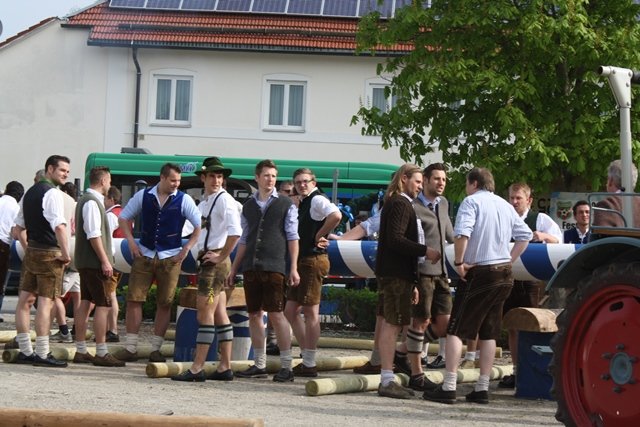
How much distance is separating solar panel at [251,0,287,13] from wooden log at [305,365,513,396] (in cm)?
2680

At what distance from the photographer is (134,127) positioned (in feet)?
127

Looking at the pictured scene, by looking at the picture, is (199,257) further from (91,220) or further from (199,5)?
(199,5)

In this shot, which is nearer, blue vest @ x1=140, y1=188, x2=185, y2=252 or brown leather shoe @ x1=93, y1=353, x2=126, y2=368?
blue vest @ x1=140, y1=188, x2=185, y2=252

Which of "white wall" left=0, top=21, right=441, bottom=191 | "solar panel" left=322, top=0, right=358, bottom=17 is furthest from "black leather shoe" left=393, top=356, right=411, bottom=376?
"solar panel" left=322, top=0, right=358, bottom=17

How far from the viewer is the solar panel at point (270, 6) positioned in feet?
127

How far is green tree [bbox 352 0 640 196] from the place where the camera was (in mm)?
25172

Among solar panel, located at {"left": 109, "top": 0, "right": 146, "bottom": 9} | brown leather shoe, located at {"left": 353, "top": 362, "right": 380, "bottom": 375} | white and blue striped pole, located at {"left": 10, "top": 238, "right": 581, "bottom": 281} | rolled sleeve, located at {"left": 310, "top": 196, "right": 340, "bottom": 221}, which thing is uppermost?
solar panel, located at {"left": 109, "top": 0, "right": 146, "bottom": 9}

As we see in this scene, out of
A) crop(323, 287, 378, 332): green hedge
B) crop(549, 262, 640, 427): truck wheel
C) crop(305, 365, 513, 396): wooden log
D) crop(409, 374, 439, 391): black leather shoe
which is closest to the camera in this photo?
crop(549, 262, 640, 427): truck wheel

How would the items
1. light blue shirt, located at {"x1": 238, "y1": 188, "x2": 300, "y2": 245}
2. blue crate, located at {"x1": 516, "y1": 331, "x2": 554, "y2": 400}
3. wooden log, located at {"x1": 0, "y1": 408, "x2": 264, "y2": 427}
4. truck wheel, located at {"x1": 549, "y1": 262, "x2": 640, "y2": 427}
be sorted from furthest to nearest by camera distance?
light blue shirt, located at {"x1": 238, "y1": 188, "x2": 300, "y2": 245}
blue crate, located at {"x1": 516, "y1": 331, "x2": 554, "y2": 400}
truck wheel, located at {"x1": 549, "y1": 262, "x2": 640, "y2": 427}
wooden log, located at {"x1": 0, "y1": 408, "x2": 264, "y2": 427}

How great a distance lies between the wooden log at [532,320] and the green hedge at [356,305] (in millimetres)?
6982

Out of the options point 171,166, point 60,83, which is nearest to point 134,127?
point 60,83

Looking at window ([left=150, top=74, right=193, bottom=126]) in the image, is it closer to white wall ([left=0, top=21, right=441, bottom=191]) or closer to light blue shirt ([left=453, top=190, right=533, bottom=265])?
white wall ([left=0, top=21, right=441, bottom=191])

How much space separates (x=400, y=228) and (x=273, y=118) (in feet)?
90.4

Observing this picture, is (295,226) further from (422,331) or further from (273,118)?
(273,118)
